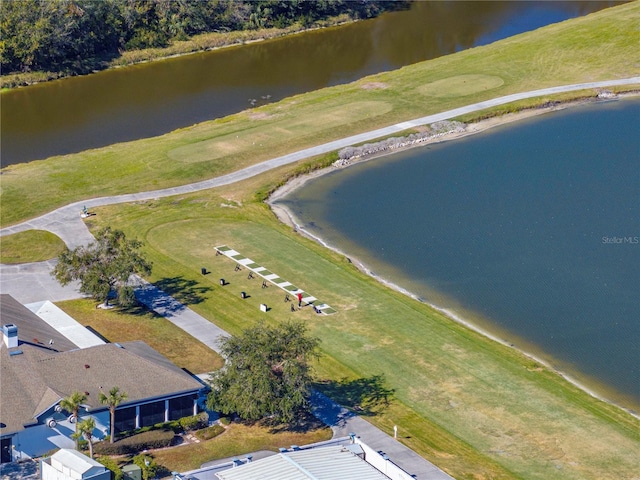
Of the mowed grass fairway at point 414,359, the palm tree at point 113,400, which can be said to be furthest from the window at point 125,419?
the mowed grass fairway at point 414,359

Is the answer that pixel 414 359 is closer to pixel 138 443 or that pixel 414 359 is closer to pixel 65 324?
pixel 138 443

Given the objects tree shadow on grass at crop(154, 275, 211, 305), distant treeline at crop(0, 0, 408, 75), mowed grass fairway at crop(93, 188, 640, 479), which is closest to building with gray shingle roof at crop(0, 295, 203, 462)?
mowed grass fairway at crop(93, 188, 640, 479)

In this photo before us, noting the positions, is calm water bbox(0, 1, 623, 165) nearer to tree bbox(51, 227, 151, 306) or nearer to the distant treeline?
the distant treeline

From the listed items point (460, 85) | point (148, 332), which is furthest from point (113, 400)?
point (460, 85)

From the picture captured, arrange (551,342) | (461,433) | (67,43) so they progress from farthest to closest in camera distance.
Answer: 1. (67,43)
2. (551,342)
3. (461,433)

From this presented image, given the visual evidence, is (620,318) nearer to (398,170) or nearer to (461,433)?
(461,433)

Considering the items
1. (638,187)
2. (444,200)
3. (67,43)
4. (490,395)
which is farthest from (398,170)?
(67,43)

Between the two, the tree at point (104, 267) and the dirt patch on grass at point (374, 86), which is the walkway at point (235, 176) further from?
the dirt patch on grass at point (374, 86)
